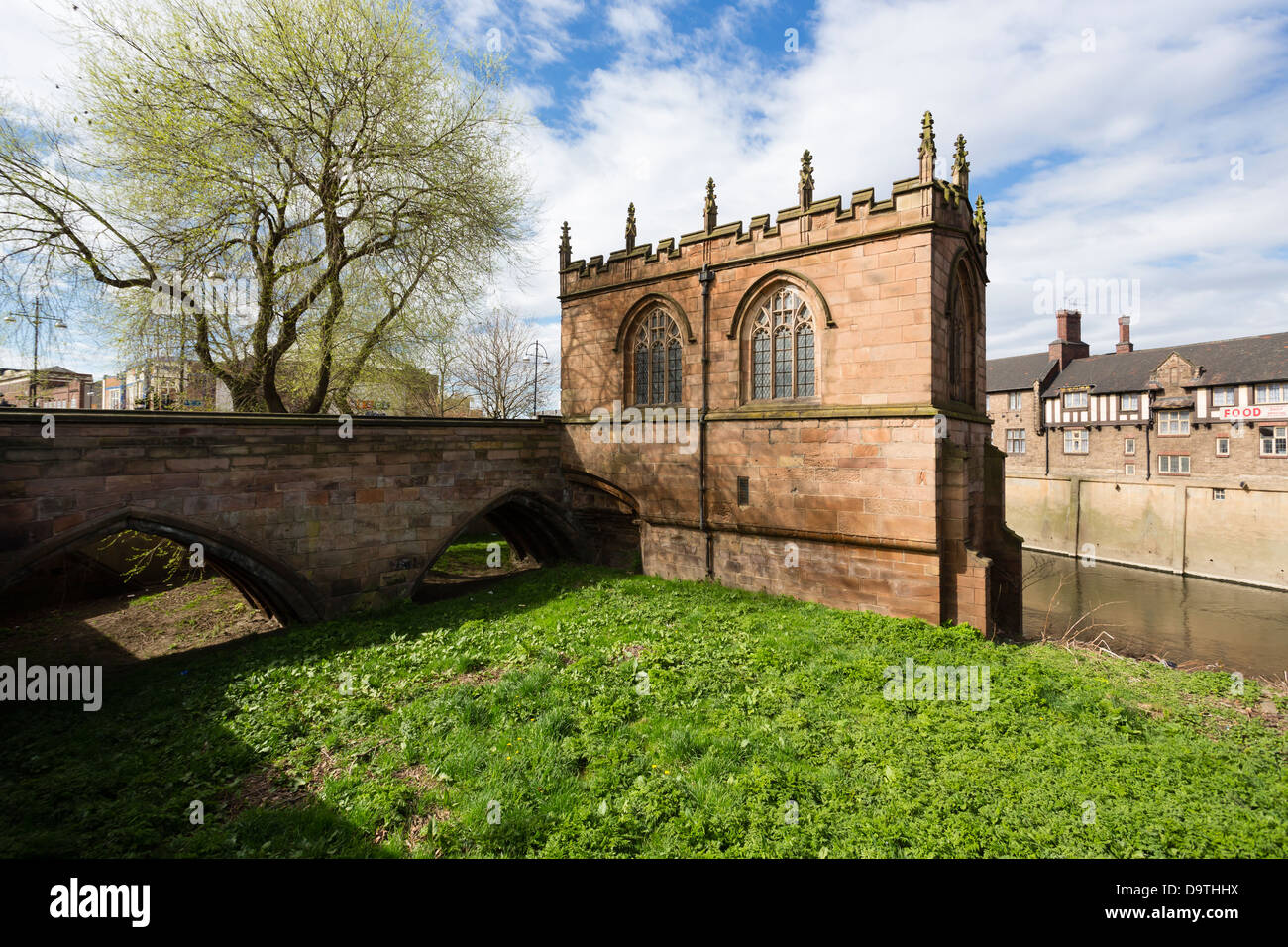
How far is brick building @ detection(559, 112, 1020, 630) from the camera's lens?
412 inches

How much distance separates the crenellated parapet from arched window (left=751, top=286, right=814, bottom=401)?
3.69 feet

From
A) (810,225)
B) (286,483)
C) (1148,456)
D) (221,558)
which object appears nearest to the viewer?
(221,558)

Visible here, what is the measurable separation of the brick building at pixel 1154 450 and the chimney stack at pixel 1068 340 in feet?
0.35

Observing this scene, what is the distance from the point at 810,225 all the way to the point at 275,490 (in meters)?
11.8

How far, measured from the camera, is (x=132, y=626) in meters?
12.1

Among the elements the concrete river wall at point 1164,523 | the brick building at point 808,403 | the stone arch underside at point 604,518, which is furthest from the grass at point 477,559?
the concrete river wall at point 1164,523

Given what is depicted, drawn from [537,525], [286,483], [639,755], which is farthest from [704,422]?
[286,483]

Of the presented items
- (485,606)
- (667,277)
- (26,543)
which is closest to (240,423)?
(26,543)

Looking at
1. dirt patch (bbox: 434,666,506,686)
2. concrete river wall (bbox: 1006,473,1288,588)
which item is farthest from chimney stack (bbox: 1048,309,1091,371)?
dirt patch (bbox: 434,666,506,686)

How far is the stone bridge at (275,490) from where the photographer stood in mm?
8000

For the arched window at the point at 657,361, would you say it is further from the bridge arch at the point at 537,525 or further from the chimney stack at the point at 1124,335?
the chimney stack at the point at 1124,335

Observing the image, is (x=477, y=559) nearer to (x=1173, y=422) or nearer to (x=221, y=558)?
(x=221, y=558)
